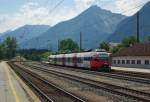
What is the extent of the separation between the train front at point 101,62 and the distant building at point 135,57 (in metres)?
12.9

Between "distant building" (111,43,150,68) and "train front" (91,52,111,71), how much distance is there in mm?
12947

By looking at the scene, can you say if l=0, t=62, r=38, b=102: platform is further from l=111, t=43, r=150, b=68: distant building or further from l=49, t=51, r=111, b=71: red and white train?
l=111, t=43, r=150, b=68: distant building

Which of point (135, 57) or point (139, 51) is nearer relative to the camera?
point (139, 51)

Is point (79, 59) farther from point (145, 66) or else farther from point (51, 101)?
point (51, 101)

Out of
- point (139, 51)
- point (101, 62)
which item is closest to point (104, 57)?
point (101, 62)

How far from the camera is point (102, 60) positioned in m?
58.1

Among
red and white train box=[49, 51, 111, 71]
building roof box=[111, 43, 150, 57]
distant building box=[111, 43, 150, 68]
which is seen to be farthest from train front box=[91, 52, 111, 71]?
building roof box=[111, 43, 150, 57]

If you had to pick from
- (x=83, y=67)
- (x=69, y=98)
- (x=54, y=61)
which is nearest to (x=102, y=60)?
(x=83, y=67)

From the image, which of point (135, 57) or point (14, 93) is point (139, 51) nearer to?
point (135, 57)

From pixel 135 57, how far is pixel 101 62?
1874 cm

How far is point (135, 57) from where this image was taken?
75.1m

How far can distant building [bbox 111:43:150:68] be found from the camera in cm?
7088

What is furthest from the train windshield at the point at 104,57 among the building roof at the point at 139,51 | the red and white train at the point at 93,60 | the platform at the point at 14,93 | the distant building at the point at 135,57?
the platform at the point at 14,93

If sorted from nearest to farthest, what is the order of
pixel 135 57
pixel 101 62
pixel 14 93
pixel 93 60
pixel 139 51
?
pixel 14 93
pixel 101 62
pixel 93 60
pixel 139 51
pixel 135 57
